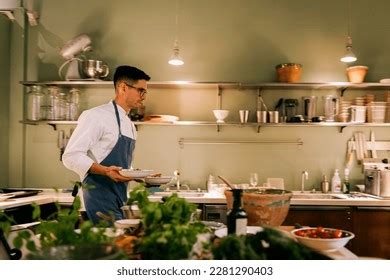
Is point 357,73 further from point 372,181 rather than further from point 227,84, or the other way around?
point 227,84

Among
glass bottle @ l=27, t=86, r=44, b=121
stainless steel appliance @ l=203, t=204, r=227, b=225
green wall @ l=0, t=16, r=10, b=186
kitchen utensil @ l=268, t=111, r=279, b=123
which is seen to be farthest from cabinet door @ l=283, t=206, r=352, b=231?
green wall @ l=0, t=16, r=10, b=186

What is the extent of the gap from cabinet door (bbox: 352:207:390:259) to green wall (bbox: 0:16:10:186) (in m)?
3.15

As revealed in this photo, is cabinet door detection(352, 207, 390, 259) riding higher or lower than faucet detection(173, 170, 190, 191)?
lower

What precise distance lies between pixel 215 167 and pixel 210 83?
812 millimetres

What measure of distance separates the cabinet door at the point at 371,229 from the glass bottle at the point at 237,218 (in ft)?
6.99

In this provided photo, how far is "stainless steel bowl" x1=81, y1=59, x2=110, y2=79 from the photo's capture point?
3.69 m

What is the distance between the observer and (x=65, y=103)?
380 centimetres

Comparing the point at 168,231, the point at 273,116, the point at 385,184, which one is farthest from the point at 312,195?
the point at 168,231

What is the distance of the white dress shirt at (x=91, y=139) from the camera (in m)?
2.26

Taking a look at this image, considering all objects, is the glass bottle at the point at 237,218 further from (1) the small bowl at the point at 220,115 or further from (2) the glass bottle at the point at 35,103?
(2) the glass bottle at the point at 35,103

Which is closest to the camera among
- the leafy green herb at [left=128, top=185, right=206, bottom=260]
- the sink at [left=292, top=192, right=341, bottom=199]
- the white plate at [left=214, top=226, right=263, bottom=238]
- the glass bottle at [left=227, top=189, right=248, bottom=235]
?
the leafy green herb at [left=128, top=185, right=206, bottom=260]

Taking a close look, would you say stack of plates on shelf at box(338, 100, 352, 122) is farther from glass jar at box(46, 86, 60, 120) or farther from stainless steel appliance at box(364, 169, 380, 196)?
glass jar at box(46, 86, 60, 120)

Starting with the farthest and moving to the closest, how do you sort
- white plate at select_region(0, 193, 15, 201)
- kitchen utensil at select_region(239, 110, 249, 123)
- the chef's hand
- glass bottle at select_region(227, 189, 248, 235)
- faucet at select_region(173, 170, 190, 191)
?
faucet at select_region(173, 170, 190, 191), kitchen utensil at select_region(239, 110, 249, 123), white plate at select_region(0, 193, 15, 201), the chef's hand, glass bottle at select_region(227, 189, 248, 235)
